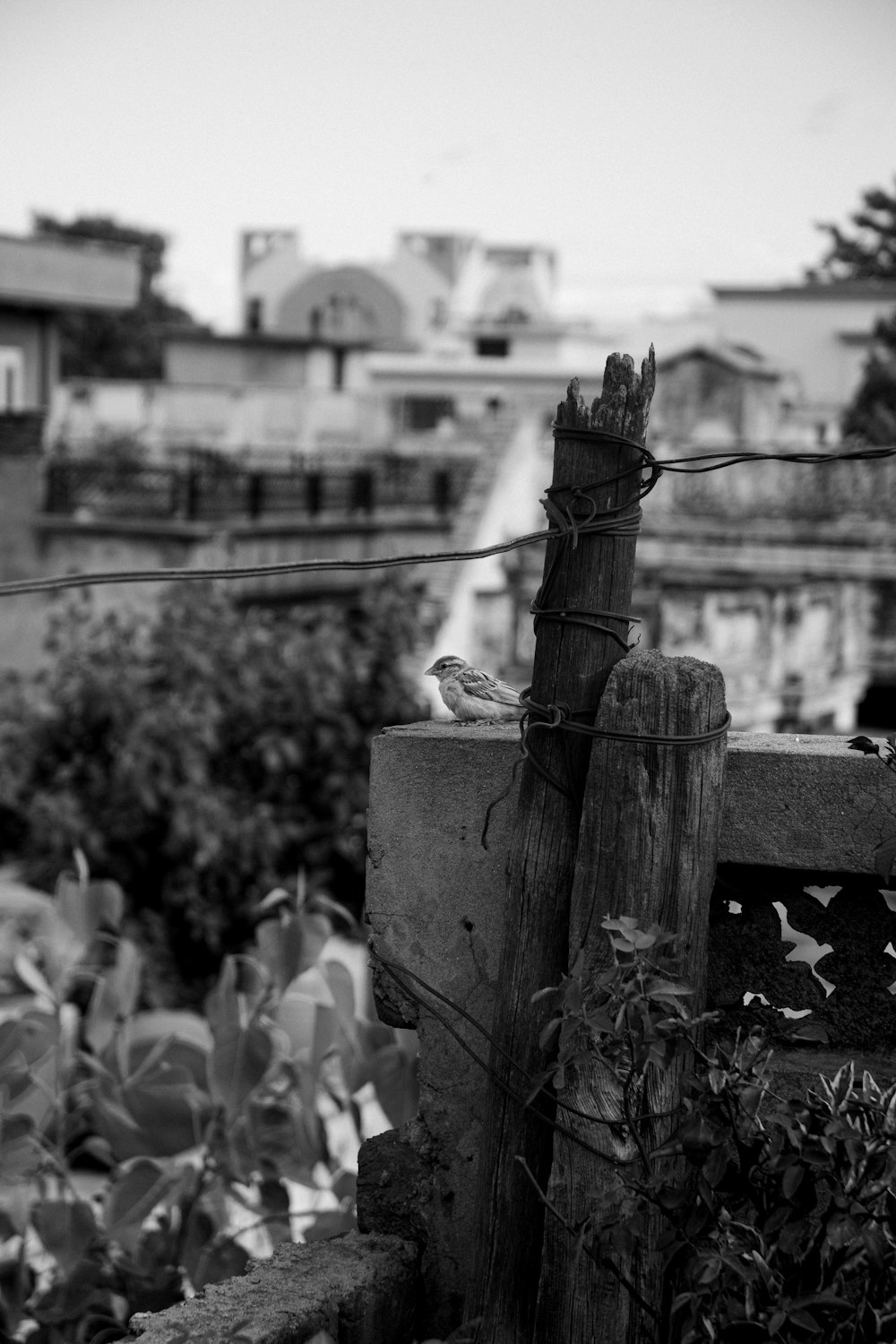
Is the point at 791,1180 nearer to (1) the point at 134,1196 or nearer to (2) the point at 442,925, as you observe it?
(2) the point at 442,925

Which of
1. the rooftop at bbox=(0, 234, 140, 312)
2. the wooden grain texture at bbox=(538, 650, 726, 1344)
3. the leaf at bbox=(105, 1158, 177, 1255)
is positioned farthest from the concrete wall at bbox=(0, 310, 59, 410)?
the wooden grain texture at bbox=(538, 650, 726, 1344)

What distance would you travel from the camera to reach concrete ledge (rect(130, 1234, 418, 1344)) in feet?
7.16

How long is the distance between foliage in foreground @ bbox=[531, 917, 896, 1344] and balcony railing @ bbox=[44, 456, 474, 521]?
14.5 m

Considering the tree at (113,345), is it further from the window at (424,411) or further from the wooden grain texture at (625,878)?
the wooden grain texture at (625,878)

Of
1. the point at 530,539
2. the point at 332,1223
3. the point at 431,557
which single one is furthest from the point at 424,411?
the point at 530,539

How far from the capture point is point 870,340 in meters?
31.9

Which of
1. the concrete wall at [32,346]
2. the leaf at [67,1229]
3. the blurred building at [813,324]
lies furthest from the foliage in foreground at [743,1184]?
the blurred building at [813,324]

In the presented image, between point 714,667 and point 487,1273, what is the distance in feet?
3.07

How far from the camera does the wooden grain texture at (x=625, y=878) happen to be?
2.09 meters

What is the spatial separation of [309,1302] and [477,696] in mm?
1013

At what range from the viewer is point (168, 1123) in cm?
390

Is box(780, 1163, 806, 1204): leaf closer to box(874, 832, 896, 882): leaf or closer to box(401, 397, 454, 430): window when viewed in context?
box(874, 832, 896, 882): leaf

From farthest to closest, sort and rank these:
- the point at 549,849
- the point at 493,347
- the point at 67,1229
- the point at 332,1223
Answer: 1. the point at 493,347
2. the point at 67,1229
3. the point at 332,1223
4. the point at 549,849

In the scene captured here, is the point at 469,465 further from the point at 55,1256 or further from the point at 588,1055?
the point at 588,1055
